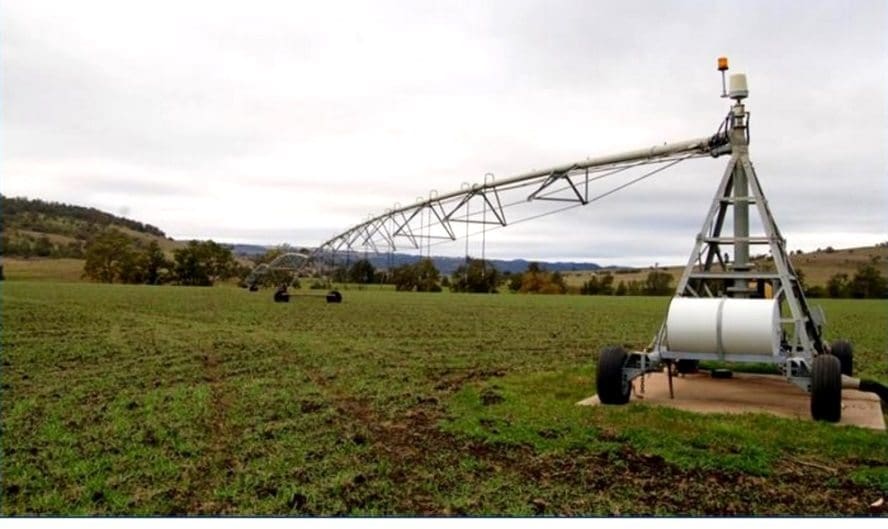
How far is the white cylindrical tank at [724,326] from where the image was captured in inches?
350

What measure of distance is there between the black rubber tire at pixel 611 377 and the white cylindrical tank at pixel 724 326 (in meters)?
0.76

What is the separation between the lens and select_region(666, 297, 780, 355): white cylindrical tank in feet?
29.2

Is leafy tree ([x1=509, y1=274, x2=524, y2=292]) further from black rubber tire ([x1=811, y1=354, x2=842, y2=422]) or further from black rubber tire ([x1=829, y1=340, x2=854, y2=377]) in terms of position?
black rubber tire ([x1=811, y1=354, x2=842, y2=422])

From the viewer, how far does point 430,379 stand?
12.4 metres

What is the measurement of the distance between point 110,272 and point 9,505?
270ft

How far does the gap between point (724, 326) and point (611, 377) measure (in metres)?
1.53

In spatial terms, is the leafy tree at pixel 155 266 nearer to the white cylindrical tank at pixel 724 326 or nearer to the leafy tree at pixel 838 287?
the leafy tree at pixel 838 287

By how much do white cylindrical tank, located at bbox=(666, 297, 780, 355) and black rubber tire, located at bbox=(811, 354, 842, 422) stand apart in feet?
1.95

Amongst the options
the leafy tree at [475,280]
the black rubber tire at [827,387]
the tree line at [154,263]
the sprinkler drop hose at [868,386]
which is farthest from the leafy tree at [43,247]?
the black rubber tire at [827,387]

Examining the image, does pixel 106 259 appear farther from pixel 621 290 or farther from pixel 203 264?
pixel 621 290

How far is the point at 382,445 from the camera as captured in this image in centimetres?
765

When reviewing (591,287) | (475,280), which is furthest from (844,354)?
(591,287)

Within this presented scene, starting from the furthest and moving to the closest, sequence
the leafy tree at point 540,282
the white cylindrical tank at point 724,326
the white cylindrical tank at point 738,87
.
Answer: the leafy tree at point 540,282, the white cylindrical tank at point 738,87, the white cylindrical tank at point 724,326

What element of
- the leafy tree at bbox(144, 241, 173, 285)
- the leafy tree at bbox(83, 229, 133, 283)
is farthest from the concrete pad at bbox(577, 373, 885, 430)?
the leafy tree at bbox(83, 229, 133, 283)
